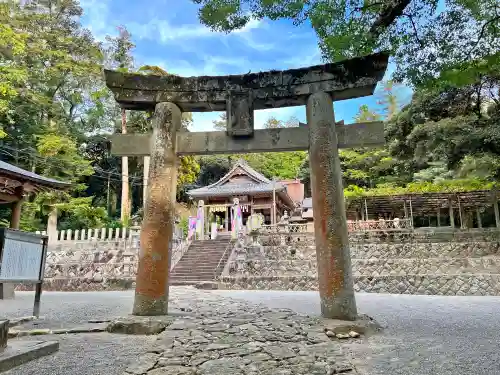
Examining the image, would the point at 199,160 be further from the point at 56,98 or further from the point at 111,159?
the point at 56,98

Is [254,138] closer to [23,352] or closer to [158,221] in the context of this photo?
[158,221]

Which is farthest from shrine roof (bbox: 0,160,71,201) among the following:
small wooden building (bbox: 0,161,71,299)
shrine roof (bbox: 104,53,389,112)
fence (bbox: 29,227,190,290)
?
fence (bbox: 29,227,190,290)

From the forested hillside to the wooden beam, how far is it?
1414mm

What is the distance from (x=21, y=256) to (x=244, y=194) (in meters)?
23.6

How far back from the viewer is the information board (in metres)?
5.42

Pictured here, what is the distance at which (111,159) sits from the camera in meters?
37.3

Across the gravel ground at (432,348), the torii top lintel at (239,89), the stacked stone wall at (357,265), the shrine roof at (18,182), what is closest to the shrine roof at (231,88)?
the torii top lintel at (239,89)

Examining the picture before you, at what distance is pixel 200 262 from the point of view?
61.1 feet

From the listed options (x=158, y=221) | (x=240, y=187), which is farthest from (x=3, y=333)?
(x=240, y=187)

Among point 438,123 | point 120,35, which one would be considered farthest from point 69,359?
point 120,35

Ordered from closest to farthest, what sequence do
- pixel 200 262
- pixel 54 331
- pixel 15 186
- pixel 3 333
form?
pixel 3 333, pixel 54 331, pixel 15 186, pixel 200 262

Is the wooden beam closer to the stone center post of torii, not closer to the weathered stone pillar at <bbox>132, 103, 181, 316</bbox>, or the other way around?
the stone center post of torii

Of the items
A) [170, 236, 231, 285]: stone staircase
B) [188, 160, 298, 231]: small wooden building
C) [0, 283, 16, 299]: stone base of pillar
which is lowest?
[0, 283, 16, 299]: stone base of pillar

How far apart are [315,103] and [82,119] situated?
32.9 m
